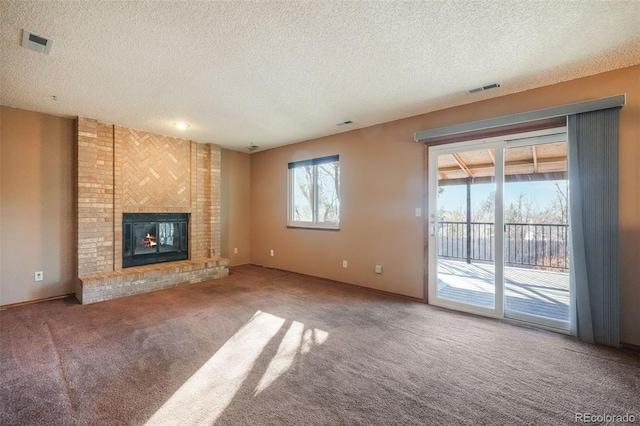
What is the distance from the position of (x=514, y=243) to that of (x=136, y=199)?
5473mm

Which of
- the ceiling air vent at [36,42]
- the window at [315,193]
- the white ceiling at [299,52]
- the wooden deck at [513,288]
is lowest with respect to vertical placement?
the wooden deck at [513,288]

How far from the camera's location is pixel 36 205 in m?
3.69

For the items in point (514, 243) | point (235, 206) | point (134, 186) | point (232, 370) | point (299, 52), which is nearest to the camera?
point (232, 370)

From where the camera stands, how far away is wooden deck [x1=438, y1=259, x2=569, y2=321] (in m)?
3.18

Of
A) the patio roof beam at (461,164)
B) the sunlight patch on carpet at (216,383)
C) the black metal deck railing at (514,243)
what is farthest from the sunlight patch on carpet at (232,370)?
the patio roof beam at (461,164)

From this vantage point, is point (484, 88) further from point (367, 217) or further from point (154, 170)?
point (154, 170)

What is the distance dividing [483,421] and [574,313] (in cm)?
186

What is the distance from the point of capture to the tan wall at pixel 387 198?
8.16ft

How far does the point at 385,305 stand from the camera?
3553 mm

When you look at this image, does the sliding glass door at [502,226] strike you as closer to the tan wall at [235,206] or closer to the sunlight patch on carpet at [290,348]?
the sunlight patch on carpet at [290,348]

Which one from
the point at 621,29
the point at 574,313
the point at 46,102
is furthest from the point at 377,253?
the point at 46,102

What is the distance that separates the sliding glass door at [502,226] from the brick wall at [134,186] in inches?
160

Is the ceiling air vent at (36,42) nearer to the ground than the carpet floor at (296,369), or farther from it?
farther from it

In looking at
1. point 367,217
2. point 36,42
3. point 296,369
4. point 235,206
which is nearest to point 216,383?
point 296,369
